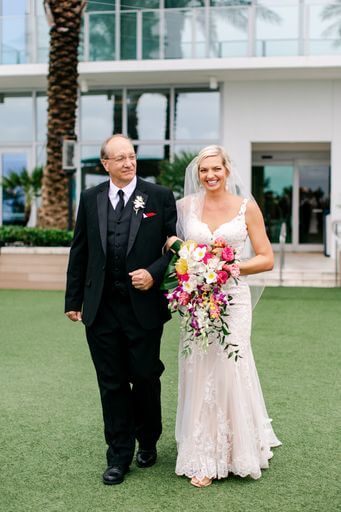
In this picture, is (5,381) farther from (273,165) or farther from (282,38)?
(273,165)

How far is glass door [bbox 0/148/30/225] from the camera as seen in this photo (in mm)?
18594

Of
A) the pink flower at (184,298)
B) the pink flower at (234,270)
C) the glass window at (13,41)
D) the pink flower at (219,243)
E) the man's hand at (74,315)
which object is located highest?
the glass window at (13,41)

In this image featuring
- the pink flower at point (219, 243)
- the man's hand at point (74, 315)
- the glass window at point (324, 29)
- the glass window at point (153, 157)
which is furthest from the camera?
the glass window at point (153, 157)

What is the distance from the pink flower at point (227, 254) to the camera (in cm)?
364

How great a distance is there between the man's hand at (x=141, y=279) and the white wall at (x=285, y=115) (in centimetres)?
1409

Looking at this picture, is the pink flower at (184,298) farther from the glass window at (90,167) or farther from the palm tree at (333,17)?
the glass window at (90,167)

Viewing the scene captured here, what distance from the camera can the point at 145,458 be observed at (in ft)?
13.6

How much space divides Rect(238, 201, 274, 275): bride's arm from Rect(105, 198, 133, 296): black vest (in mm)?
661

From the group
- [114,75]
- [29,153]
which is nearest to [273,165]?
[114,75]

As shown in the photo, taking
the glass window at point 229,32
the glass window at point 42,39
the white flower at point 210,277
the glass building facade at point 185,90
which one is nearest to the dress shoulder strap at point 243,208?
the white flower at point 210,277

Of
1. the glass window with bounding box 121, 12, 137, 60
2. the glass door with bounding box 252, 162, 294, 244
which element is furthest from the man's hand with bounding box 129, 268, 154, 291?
the glass door with bounding box 252, 162, 294, 244

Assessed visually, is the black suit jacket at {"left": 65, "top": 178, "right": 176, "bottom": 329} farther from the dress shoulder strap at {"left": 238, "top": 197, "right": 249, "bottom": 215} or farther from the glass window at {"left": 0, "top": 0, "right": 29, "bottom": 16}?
the glass window at {"left": 0, "top": 0, "right": 29, "bottom": 16}

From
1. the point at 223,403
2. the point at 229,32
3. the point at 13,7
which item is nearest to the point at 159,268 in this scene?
the point at 223,403

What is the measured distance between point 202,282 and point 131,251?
1.53 ft
